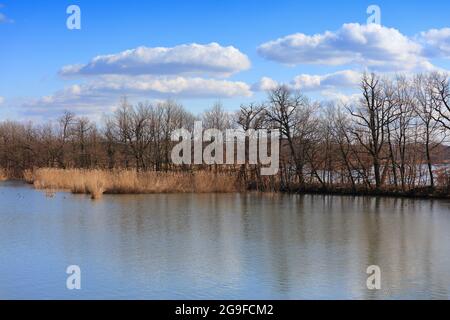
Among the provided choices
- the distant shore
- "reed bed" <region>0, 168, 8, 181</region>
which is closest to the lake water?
the distant shore

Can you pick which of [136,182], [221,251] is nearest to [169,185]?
[136,182]

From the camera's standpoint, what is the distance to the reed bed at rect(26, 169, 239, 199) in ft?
61.9

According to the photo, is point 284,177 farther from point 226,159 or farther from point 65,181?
point 65,181

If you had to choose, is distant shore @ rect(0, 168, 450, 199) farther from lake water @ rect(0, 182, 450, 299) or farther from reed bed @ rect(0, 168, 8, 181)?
reed bed @ rect(0, 168, 8, 181)

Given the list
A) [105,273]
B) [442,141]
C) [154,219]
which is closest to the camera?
[105,273]

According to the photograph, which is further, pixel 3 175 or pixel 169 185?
pixel 3 175

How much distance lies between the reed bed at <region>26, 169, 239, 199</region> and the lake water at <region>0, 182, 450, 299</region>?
4.04m

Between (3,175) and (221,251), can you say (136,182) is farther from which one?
(3,175)

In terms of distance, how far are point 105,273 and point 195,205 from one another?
8451 mm

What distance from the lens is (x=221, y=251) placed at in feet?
27.5

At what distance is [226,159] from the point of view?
2292 cm

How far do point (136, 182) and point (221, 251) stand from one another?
1112 cm
